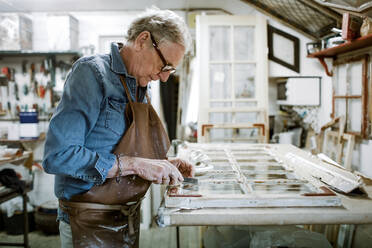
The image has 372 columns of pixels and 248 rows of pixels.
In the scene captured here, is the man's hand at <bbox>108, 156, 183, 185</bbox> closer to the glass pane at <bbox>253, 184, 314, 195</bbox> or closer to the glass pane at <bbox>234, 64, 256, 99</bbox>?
the glass pane at <bbox>253, 184, 314, 195</bbox>

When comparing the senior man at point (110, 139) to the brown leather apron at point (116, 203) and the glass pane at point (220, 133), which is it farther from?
the glass pane at point (220, 133)

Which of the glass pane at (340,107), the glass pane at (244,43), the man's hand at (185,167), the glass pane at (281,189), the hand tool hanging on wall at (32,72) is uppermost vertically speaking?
the glass pane at (244,43)

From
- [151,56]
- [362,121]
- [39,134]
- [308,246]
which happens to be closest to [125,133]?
[151,56]

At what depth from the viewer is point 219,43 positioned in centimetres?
375

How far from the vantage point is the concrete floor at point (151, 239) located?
3.28 meters

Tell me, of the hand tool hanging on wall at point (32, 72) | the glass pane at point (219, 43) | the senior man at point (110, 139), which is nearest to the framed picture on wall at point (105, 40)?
the hand tool hanging on wall at point (32, 72)

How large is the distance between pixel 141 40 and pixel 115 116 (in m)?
0.34

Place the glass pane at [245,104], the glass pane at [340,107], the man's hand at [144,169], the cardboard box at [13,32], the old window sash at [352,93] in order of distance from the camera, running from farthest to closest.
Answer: the glass pane at [245,104] → the cardboard box at [13,32] → the glass pane at [340,107] → the old window sash at [352,93] → the man's hand at [144,169]

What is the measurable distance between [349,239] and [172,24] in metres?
1.99

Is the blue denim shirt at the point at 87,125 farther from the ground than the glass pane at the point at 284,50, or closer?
closer

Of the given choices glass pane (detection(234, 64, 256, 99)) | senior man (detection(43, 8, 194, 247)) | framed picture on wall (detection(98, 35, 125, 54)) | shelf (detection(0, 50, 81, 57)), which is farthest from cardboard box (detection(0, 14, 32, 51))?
senior man (detection(43, 8, 194, 247))

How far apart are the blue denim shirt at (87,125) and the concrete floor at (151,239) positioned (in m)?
2.19

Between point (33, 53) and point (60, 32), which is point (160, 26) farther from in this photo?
point (33, 53)

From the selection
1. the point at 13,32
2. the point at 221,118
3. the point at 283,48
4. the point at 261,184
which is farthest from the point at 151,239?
the point at 13,32
